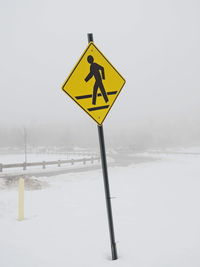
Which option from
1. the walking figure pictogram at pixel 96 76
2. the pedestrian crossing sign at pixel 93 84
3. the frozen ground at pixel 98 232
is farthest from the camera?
the frozen ground at pixel 98 232

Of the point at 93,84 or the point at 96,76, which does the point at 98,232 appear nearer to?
the point at 93,84

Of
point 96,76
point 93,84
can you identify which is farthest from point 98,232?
point 96,76

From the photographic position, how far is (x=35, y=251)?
4.39 m

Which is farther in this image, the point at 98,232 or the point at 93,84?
the point at 98,232

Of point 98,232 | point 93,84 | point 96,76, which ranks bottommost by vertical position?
point 98,232

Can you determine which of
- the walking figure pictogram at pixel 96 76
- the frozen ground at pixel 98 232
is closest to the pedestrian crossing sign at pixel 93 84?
the walking figure pictogram at pixel 96 76

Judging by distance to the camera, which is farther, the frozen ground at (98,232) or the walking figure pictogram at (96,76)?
the frozen ground at (98,232)

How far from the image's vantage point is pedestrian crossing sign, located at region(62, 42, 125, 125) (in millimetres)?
3648

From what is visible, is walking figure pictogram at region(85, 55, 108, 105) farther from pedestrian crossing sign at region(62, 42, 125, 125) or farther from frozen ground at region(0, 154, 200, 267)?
frozen ground at region(0, 154, 200, 267)

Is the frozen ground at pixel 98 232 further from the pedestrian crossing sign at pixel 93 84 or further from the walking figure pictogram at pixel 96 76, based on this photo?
the walking figure pictogram at pixel 96 76

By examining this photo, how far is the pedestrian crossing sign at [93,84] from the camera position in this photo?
365 cm

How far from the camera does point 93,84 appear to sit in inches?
150

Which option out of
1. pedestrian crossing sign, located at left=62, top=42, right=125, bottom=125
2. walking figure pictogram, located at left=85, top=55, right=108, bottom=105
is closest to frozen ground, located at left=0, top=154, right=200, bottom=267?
pedestrian crossing sign, located at left=62, top=42, right=125, bottom=125

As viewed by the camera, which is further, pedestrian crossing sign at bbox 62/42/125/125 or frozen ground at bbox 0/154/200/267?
frozen ground at bbox 0/154/200/267
